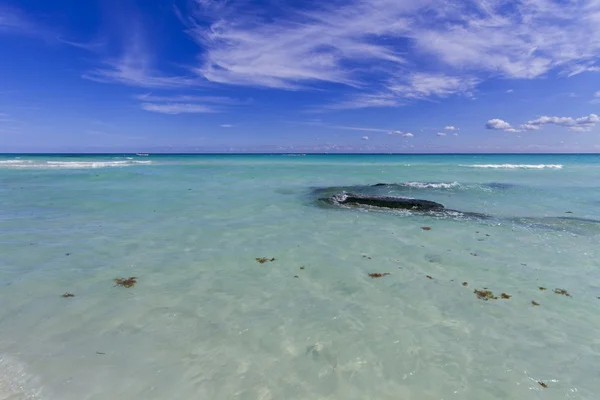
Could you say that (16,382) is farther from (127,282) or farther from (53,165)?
(53,165)

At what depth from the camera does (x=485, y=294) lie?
22.0 ft

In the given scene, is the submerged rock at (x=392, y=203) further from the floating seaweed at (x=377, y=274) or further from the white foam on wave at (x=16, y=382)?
the white foam on wave at (x=16, y=382)

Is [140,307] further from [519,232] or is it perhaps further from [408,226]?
[519,232]

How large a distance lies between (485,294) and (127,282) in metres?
7.29

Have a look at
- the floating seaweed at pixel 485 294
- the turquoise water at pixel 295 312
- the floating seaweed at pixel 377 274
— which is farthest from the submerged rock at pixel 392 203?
the floating seaweed at pixel 485 294

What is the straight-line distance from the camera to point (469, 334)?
536 centimetres

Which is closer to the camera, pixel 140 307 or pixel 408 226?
pixel 140 307

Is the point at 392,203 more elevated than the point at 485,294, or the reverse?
the point at 392,203

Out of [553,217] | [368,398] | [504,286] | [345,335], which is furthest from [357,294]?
[553,217]

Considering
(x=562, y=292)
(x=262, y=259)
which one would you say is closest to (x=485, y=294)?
(x=562, y=292)

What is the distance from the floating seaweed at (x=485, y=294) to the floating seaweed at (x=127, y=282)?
6.97 metres

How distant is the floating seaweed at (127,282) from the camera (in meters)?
6.89

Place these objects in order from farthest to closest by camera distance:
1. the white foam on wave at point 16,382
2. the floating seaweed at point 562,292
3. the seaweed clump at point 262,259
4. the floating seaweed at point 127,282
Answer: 1. the seaweed clump at point 262,259
2. the floating seaweed at point 127,282
3. the floating seaweed at point 562,292
4. the white foam on wave at point 16,382

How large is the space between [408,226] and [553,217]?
6926 millimetres
